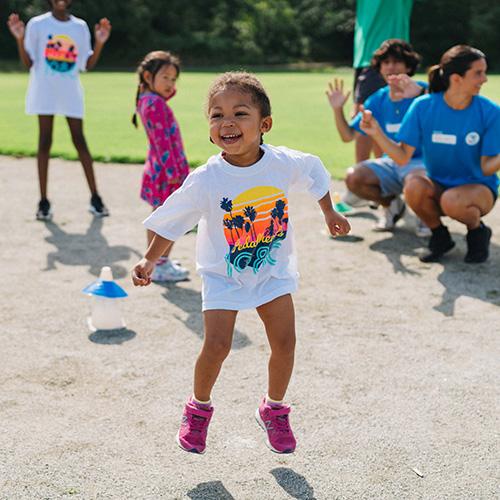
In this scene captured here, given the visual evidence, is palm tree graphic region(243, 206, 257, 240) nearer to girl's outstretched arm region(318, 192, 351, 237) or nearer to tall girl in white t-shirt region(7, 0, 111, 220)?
girl's outstretched arm region(318, 192, 351, 237)

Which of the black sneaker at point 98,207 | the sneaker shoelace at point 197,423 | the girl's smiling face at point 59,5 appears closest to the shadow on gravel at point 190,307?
the sneaker shoelace at point 197,423

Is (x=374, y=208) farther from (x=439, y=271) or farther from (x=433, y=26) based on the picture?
(x=433, y=26)

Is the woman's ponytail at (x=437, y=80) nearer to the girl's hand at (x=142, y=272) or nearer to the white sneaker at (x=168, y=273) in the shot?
the white sneaker at (x=168, y=273)

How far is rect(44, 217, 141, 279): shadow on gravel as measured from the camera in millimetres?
6357

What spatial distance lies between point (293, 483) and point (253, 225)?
1.04 metres

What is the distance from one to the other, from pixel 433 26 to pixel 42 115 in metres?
34.1

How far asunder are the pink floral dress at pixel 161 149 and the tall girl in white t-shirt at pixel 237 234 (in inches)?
96.1

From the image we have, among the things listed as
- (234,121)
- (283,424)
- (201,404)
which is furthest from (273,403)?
(234,121)

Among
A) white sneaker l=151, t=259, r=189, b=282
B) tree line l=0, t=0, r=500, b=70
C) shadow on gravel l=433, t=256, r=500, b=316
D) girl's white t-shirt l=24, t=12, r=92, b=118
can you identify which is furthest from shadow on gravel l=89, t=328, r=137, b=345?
tree line l=0, t=0, r=500, b=70

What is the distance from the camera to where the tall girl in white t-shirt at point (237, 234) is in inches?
134

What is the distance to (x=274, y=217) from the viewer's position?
3.51 metres

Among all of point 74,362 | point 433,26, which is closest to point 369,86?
point 74,362

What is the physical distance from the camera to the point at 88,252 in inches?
264

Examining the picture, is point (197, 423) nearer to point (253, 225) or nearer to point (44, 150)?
point (253, 225)
